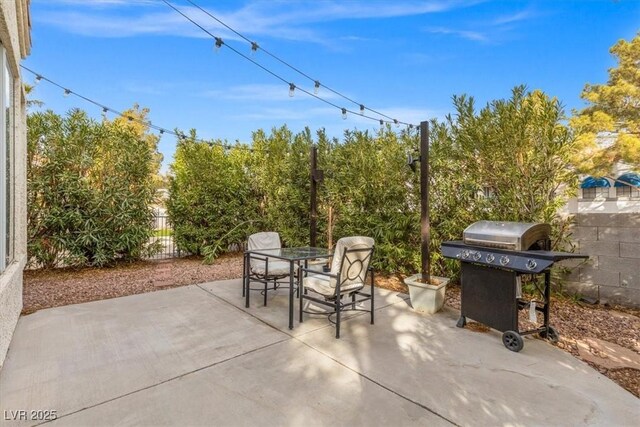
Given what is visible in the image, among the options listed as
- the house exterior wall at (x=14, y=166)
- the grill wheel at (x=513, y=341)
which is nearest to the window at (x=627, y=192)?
the grill wheel at (x=513, y=341)

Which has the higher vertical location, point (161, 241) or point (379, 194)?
point (379, 194)

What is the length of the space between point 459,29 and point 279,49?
376 centimetres

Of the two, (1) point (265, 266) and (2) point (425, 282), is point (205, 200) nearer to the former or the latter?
(1) point (265, 266)

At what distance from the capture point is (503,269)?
2.92 m

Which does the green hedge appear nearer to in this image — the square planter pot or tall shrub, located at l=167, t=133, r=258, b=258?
tall shrub, located at l=167, t=133, r=258, b=258

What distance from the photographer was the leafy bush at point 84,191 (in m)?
5.61

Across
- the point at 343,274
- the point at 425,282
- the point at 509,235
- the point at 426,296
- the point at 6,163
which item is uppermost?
the point at 6,163

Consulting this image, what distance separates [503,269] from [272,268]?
2.71 meters

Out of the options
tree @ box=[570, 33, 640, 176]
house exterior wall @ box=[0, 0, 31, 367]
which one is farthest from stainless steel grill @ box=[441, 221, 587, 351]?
house exterior wall @ box=[0, 0, 31, 367]

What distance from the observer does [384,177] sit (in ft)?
17.8

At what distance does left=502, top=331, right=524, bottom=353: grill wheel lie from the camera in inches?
109

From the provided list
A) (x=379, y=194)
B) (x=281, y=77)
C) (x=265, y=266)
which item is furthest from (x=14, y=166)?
(x=379, y=194)

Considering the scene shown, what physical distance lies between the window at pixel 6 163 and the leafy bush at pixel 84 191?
2.72 m

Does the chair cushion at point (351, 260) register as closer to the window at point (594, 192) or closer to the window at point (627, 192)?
the window at point (594, 192)
